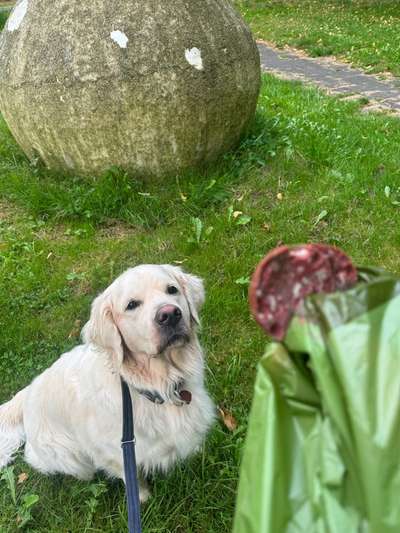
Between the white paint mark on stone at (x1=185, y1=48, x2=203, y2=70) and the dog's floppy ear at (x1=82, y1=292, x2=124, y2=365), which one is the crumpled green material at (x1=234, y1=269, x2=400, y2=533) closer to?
the dog's floppy ear at (x1=82, y1=292, x2=124, y2=365)

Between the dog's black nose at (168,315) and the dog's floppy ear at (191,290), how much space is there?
0.86ft

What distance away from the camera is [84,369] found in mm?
2730

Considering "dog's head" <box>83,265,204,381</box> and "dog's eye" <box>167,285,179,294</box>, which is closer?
"dog's head" <box>83,265,204,381</box>

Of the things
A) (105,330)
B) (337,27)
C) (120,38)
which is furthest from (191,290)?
(337,27)

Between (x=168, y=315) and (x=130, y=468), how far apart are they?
2.25 feet

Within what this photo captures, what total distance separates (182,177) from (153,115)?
2.21 feet

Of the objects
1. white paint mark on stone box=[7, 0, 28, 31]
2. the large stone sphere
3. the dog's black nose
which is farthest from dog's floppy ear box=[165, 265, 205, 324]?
white paint mark on stone box=[7, 0, 28, 31]

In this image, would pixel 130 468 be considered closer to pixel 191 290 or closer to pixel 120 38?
pixel 191 290

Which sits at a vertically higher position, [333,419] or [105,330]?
[333,419]

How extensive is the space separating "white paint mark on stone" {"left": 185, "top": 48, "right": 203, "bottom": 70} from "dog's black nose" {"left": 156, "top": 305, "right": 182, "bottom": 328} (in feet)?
10.3

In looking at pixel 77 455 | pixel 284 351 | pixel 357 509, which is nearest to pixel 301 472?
pixel 357 509

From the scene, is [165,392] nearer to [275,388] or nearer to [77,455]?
[77,455]

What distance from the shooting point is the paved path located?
795cm

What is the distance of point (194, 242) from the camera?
4402 millimetres
